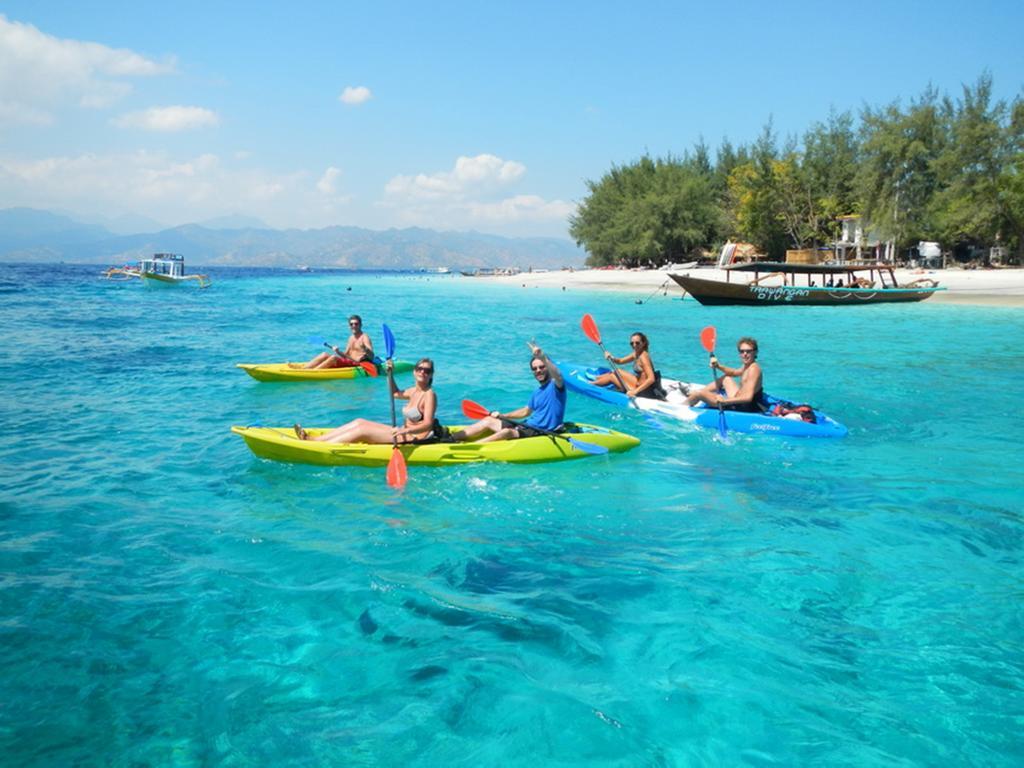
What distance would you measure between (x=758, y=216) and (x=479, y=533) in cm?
5542

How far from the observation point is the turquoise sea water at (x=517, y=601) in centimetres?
405

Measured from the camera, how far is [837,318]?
107 ft

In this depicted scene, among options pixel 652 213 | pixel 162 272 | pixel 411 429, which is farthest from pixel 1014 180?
pixel 162 272

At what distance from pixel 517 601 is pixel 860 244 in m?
52.6

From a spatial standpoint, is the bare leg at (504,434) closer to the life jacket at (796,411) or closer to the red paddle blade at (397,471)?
the red paddle blade at (397,471)

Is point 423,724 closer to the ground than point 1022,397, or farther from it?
closer to the ground

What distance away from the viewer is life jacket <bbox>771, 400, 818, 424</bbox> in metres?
10.5

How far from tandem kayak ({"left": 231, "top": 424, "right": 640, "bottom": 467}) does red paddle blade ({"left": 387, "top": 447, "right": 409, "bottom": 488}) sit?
15.2 inches

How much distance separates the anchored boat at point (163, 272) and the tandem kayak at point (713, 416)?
4666 cm

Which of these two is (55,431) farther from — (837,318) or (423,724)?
(837,318)

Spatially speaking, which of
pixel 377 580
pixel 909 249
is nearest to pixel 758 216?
pixel 909 249

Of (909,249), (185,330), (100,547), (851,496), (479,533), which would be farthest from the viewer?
(909,249)

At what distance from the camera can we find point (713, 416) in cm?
1075

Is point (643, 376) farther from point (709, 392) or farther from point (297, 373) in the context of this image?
point (297, 373)
